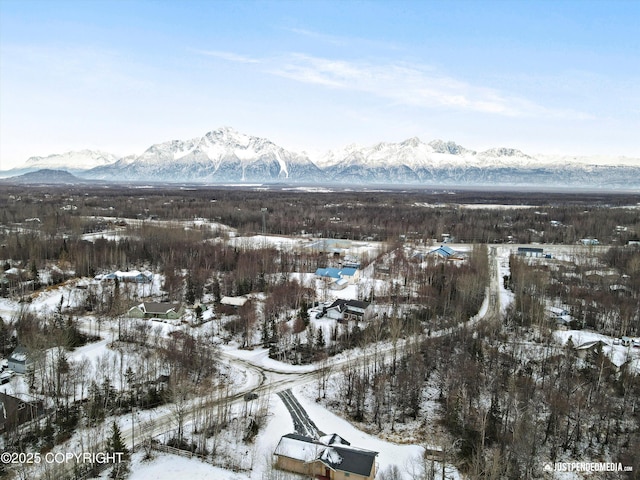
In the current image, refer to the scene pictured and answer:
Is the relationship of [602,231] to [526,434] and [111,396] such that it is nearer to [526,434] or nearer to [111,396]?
[526,434]

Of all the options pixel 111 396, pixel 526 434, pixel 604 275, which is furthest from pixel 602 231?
pixel 111 396

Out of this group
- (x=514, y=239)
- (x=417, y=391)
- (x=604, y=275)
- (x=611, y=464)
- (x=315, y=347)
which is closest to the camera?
(x=611, y=464)

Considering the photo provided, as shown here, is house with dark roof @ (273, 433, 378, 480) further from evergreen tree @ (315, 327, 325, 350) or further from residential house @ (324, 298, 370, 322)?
residential house @ (324, 298, 370, 322)

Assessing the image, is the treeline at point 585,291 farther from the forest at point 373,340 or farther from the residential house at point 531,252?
the residential house at point 531,252

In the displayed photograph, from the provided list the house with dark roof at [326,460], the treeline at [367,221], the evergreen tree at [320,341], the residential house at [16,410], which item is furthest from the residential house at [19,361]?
the treeline at [367,221]

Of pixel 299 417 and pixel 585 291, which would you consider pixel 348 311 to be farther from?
pixel 585 291

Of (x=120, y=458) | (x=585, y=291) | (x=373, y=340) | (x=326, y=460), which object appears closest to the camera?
(x=326, y=460)

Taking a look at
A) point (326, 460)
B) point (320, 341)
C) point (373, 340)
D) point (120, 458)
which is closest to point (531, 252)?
point (373, 340)
